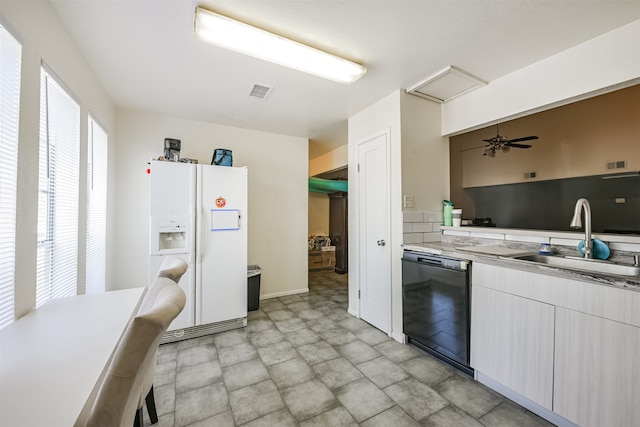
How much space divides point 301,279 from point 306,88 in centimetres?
287

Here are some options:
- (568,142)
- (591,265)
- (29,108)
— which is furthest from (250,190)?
(568,142)

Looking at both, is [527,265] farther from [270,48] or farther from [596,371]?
[270,48]

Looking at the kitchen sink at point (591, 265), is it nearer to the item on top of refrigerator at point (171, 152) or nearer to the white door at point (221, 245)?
the white door at point (221, 245)

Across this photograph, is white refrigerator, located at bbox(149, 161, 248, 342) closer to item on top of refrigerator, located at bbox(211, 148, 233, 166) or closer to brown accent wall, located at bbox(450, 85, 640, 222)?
item on top of refrigerator, located at bbox(211, 148, 233, 166)

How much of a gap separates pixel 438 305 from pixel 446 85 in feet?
6.77

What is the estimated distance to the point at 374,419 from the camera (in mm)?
1599

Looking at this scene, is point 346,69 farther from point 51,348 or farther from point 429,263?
point 51,348

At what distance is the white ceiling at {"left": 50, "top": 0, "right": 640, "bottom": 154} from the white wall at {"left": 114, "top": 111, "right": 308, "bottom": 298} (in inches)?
22.1

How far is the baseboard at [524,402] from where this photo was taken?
1.52 metres

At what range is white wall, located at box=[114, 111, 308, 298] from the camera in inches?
123

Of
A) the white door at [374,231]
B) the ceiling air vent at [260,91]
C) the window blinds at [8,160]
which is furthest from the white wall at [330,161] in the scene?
the window blinds at [8,160]

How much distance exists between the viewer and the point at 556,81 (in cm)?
201

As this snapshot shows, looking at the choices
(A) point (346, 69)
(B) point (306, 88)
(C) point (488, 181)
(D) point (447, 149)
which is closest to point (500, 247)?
(D) point (447, 149)

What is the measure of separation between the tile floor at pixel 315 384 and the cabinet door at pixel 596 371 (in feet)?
0.97
